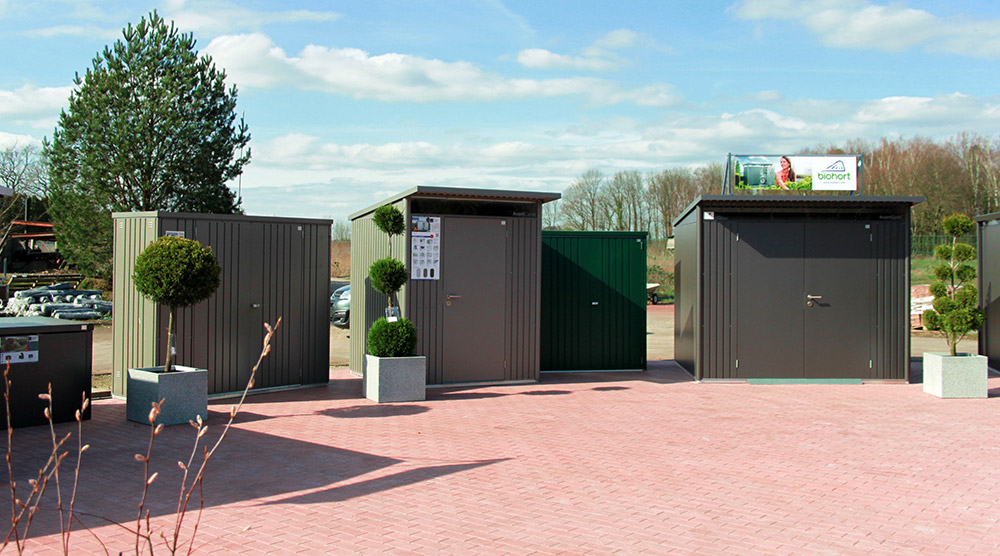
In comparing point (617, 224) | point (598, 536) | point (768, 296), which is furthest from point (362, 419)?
point (617, 224)

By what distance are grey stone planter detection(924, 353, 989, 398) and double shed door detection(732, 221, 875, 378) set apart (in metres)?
1.32

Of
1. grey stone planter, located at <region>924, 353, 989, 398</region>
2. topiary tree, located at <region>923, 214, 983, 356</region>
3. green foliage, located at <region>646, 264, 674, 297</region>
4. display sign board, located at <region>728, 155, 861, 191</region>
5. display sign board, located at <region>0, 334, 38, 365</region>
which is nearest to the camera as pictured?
Result: display sign board, located at <region>0, 334, 38, 365</region>

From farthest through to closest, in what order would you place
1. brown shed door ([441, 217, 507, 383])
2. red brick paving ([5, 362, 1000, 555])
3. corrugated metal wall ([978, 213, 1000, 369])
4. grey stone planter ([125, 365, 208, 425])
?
corrugated metal wall ([978, 213, 1000, 369]) → brown shed door ([441, 217, 507, 383]) → grey stone planter ([125, 365, 208, 425]) → red brick paving ([5, 362, 1000, 555])

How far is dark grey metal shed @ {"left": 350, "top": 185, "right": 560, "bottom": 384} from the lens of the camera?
10641 millimetres

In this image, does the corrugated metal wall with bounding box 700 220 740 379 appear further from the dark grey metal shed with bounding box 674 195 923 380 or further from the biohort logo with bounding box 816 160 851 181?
the biohort logo with bounding box 816 160 851 181

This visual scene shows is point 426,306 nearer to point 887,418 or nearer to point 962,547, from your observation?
point 887,418

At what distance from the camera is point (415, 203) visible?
10.6 meters

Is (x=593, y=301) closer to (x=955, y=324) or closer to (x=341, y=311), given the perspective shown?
(x=955, y=324)

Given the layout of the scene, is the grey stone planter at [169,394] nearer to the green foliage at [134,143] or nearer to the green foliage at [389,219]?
the green foliage at [389,219]

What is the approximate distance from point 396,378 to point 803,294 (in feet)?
20.3

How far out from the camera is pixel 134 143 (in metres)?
21.2

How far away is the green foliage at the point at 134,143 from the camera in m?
21.3

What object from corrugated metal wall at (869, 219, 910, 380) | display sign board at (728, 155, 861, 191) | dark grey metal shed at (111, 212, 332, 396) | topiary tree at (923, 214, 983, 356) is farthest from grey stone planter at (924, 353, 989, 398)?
dark grey metal shed at (111, 212, 332, 396)

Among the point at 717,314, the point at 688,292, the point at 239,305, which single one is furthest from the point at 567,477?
the point at 688,292
